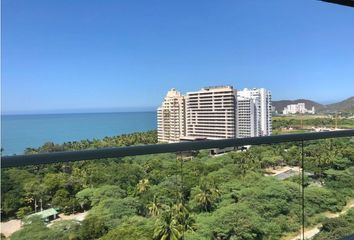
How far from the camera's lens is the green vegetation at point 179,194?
187cm

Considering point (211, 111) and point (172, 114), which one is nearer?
point (172, 114)

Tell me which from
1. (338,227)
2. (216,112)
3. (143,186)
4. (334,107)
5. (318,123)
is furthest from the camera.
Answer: (216,112)

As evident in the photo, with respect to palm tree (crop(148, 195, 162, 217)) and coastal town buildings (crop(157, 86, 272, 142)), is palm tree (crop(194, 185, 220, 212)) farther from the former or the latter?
coastal town buildings (crop(157, 86, 272, 142))

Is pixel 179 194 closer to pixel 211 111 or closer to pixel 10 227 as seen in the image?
pixel 10 227

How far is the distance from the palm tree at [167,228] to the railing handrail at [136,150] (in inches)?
18.5

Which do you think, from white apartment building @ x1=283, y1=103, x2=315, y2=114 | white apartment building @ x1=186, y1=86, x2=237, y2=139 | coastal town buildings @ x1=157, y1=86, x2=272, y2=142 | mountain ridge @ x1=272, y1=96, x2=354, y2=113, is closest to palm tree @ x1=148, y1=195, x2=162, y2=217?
mountain ridge @ x1=272, y1=96, x2=354, y2=113

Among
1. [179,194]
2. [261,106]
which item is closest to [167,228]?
[179,194]

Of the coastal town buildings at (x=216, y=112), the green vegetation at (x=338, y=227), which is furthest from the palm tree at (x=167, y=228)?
the coastal town buildings at (x=216, y=112)

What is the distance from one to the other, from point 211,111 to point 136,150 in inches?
595

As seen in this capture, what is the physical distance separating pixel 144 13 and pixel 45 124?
13926 mm

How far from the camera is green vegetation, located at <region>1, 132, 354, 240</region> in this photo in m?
1.87

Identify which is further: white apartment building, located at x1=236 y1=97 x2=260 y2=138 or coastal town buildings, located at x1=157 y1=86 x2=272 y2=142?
coastal town buildings, located at x1=157 y1=86 x2=272 y2=142

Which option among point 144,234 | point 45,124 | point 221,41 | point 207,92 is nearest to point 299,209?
point 144,234

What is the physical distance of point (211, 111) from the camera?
17016mm
